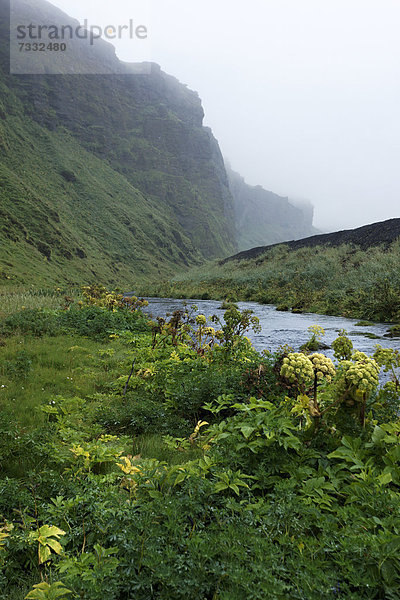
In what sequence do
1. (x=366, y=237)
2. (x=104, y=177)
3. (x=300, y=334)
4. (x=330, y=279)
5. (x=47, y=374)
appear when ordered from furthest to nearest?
1. (x=104, y=177)
2. (x=366, y=237)
3. (x=330, y=279)
4. (x=300, y=334)
5. (x=47, y=374)

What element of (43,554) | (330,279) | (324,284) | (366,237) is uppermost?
(366,237)

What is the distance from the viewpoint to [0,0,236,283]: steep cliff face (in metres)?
53.3

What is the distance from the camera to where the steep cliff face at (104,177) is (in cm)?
5334

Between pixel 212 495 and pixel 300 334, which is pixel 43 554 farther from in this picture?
pixel 300 334

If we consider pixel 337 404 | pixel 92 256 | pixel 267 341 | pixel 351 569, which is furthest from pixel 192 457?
pixel 92 256

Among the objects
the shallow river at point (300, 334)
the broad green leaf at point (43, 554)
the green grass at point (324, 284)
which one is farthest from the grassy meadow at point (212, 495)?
the green grass at point (324, 284)

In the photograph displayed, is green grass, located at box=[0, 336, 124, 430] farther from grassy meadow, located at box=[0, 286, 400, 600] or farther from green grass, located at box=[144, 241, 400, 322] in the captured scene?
green grass, located at box=[144, 241, 400, 322]

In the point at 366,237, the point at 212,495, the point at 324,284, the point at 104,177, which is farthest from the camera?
the point at 104,177

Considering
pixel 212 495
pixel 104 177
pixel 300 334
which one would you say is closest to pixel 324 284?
pixel 300 334

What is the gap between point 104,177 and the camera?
325 ft

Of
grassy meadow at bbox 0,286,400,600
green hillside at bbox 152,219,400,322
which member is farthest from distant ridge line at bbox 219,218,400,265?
grassy meadow at bbox 0,286,400,600

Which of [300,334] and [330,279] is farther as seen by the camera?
[330,279]

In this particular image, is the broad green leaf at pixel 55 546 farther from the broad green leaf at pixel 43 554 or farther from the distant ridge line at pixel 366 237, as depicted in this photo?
the distant ridge line at pixel 366 237

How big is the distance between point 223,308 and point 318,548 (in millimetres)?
19313
